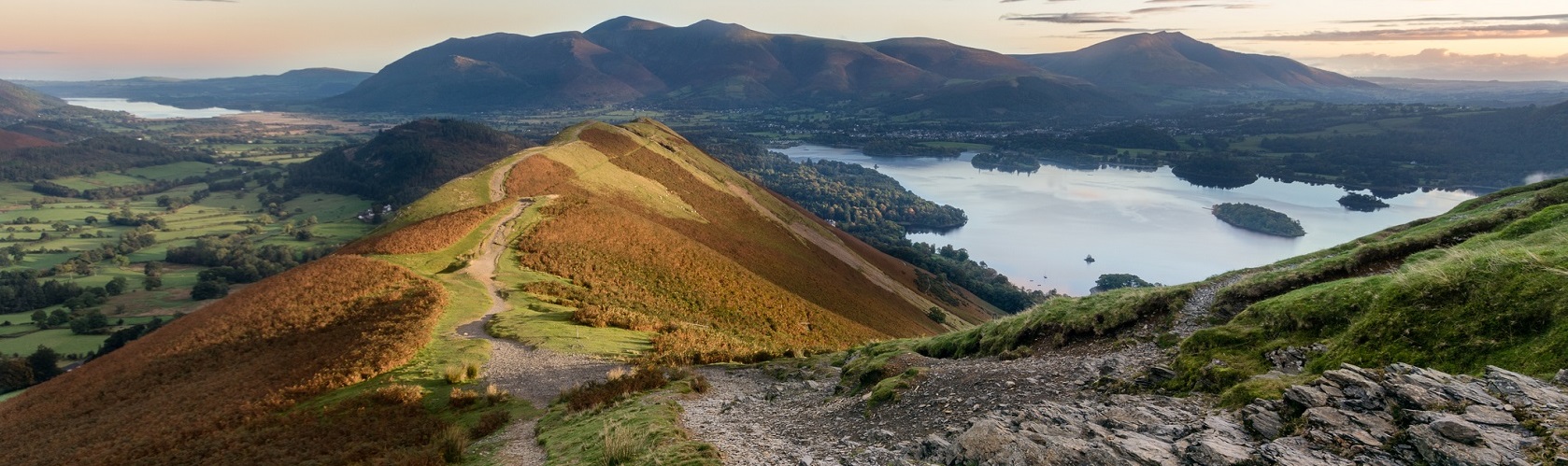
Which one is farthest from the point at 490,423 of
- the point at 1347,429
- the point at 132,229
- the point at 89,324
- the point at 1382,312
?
the point at 132,229

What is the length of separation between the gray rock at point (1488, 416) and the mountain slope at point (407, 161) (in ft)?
480

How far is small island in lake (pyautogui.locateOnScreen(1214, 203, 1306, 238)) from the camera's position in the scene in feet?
402

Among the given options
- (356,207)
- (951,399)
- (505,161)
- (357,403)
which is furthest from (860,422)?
(356,207)

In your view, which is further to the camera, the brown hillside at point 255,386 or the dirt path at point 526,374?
the brown hillside at point 255,386

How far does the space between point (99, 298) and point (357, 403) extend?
85157 millimetres

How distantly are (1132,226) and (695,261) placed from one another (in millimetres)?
120252

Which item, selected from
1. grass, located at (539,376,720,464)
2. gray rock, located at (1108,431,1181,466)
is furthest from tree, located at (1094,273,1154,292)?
gray rock, located at (1108,431,1181,466)

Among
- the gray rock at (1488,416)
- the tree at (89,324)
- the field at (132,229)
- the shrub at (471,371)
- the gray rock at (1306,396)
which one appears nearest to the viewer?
the gray rock at (1488,416)

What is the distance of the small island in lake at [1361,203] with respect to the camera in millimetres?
145250

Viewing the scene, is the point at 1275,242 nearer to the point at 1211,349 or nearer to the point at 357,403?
the point at 1211,349

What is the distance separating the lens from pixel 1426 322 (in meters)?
9.13

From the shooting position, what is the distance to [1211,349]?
1190 cm

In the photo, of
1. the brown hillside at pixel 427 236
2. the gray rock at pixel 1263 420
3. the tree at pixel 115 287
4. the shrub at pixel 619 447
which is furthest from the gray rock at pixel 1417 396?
the tree at pixel 115 287

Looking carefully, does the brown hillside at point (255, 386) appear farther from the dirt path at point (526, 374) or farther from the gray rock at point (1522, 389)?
the gray rock at point (1522, 389)
